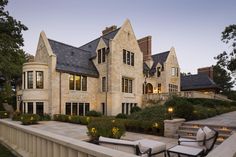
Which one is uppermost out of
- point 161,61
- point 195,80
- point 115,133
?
point 161,61

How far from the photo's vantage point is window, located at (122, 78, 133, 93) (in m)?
27.4

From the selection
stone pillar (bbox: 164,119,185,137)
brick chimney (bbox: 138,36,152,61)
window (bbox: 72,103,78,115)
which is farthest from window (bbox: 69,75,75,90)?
brick chimney (bbox: 138,36,152,61)

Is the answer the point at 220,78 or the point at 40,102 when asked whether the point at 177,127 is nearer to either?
the point at 40,102

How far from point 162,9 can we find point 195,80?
92.5ft

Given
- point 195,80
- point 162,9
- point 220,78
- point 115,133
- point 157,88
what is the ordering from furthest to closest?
point 220,78 → point 195,80 → point 157,88 → point 162,9 → point 115,133

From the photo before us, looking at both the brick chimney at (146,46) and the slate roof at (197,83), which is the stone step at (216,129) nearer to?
the brick chimney at (146,46)

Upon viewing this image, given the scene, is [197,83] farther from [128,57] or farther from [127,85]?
[128,57]

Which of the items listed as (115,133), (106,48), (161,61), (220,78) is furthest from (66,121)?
(220,78)

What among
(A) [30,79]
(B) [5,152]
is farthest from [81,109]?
(B) [5,152]

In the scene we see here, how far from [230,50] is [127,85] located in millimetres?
13465

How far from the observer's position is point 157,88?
36.8m

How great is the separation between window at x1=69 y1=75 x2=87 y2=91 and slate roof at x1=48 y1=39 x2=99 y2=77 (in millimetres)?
646

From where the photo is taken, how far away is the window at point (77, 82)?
24.5 metres

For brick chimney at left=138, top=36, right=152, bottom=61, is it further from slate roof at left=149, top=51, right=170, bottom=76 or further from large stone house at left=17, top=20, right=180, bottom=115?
large stone house at left=17, top=20, right=180, bottom=115
